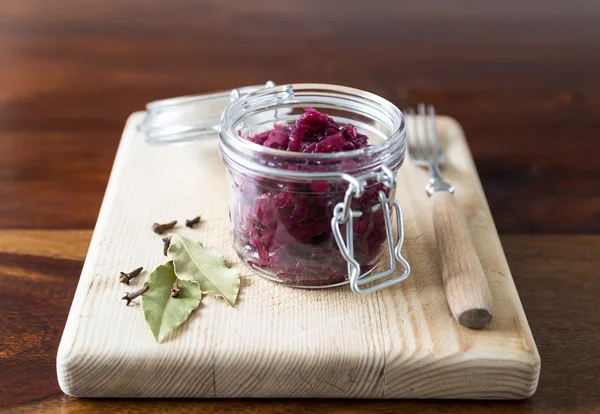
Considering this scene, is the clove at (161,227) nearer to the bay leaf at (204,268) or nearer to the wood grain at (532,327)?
the bay leaf at (204,268)

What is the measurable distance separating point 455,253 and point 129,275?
0.77 metres

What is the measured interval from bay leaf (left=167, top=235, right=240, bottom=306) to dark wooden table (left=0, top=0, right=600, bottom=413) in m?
0.28

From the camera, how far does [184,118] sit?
271 centimetres

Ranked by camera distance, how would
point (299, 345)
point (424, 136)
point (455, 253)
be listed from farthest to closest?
point (424, 136) → point (455, 253) → point (299, 345)

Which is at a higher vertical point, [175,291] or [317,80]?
[175,291]

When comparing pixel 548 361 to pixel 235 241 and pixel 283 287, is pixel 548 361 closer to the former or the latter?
pixel 283 287

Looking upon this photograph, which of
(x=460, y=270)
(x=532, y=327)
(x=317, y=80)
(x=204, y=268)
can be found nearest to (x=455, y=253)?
(x=460, y=270)

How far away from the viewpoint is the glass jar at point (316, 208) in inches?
73.9

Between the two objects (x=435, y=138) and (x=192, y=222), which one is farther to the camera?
(x=435, y=138)

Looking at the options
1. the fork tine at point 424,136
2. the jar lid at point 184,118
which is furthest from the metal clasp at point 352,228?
the jar lid at point 184,118

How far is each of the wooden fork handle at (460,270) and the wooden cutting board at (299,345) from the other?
36mm

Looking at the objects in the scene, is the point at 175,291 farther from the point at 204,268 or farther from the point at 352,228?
the point at 352,228

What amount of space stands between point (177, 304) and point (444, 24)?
2.78 meters

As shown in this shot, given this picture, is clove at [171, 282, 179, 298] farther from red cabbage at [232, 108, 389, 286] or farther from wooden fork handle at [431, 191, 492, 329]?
wooden fork handle at [431, 191, 492, 329]
